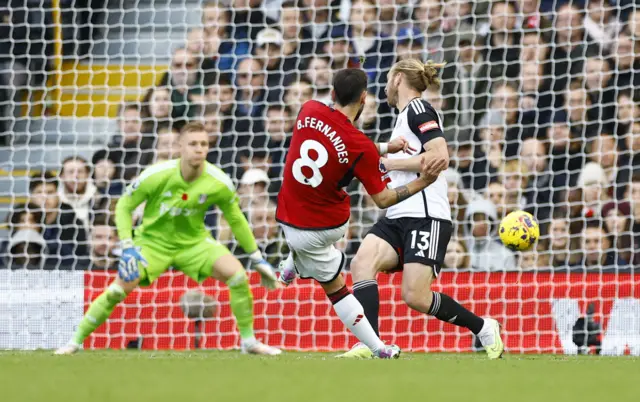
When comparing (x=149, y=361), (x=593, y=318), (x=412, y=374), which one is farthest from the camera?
(x=593, y=318)

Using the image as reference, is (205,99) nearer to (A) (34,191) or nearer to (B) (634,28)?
(A) (34,191)

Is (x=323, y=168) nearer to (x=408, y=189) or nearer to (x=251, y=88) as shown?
(x=408, y=189)

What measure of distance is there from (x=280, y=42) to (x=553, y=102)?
2500 millimetres

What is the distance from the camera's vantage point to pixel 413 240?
6.67 metres

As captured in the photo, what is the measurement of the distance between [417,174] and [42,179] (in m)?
4.34

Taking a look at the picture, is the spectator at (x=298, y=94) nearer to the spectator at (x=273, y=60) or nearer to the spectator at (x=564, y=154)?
the spectator at (x=273, y=60)

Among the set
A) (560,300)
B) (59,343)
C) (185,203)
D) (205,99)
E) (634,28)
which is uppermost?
(634,28)

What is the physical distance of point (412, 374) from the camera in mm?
4871

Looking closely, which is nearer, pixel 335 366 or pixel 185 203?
pixel 335 366

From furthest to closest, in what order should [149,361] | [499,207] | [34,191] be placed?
[34,191] → [499,207] → [149,361]

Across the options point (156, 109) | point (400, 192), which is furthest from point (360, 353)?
point (156, 109)

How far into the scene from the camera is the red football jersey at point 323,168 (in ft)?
19.6

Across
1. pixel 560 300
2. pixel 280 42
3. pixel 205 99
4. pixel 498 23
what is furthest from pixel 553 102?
pixel 205 99

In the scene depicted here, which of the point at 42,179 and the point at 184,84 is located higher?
the point at 184,84
